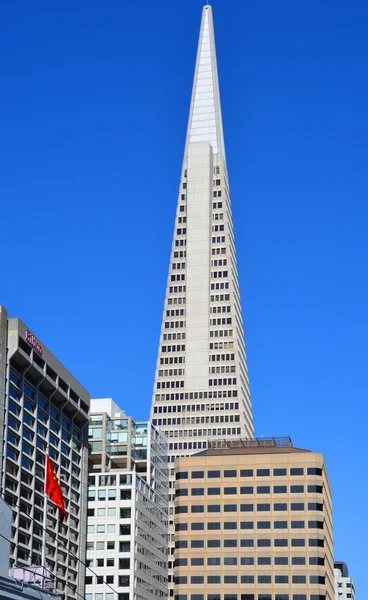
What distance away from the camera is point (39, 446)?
552ft

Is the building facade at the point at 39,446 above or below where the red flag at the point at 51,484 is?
above

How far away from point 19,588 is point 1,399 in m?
91.1

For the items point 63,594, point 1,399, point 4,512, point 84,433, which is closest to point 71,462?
point 84,433

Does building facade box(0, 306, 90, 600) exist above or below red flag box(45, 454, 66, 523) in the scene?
above

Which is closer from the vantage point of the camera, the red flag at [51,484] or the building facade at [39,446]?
the red flag at [51,484]

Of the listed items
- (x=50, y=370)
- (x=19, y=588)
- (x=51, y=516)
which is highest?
(x=50, y=370)

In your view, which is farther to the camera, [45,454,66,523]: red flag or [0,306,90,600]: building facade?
[0,306,90,600]: building facade

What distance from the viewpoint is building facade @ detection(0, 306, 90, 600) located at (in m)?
155

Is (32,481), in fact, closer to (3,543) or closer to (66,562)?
(66,562)

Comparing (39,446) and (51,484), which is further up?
(39,446)

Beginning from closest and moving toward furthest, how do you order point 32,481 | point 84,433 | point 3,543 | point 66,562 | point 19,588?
point 19,588 → point 3,543 → point 32,481 → point 66,562 → point 84,433

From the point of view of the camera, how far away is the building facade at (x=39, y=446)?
154875 mm

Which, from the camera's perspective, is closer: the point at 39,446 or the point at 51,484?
the point at 51,484

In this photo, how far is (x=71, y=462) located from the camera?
184m
